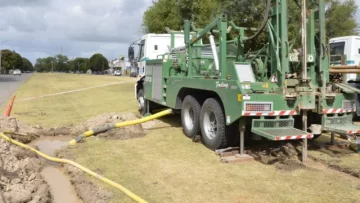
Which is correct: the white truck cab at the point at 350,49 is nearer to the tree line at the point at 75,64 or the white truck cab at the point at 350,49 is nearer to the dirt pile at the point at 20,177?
the dirt pile at the point at 20,177

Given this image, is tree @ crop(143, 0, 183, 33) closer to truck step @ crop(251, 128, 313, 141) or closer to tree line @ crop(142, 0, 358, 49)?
tree line @ crop(142, 0, 358, 49)

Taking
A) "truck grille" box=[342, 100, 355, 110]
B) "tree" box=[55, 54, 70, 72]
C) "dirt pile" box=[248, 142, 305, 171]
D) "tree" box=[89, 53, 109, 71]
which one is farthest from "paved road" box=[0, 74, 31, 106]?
"tree" box=[55, 54, 70, 72]

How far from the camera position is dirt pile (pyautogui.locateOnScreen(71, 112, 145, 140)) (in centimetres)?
933

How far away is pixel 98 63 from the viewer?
15262cm

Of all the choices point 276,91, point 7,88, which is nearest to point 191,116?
point 276,91

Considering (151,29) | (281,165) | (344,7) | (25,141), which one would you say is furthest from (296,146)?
(344,7)

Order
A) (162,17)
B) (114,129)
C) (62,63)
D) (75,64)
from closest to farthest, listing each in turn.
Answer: (114,129) → (162,17) → (75,64) → (62,63)

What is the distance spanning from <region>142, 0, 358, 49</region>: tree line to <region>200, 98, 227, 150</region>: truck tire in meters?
2.86

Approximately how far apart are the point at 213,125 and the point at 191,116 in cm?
127

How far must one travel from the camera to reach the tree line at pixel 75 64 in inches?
6033

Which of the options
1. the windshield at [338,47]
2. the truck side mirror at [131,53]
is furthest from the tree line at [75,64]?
the windshield at [338,47]

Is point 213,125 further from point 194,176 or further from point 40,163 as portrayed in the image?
point 40,163

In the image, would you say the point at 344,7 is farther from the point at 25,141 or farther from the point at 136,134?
the point at 25,141

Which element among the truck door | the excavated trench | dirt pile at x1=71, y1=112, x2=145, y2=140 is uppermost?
the truck door
